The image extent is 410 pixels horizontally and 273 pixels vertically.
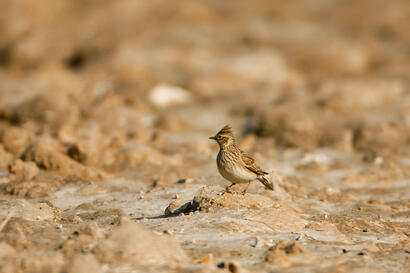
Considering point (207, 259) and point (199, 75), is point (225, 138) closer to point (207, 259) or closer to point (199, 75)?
point (207, 259)

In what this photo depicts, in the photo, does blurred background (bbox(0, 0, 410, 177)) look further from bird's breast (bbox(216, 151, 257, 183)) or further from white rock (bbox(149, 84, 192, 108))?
bird's breast (bbox(216, 151, 257, 183))

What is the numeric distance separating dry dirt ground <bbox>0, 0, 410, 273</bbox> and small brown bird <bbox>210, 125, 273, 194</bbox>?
0.24 metres

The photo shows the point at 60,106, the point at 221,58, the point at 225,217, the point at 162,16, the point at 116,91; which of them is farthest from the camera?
the point at 162,16

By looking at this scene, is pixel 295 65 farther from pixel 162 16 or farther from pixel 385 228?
pixel 385 228

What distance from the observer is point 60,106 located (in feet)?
46.7

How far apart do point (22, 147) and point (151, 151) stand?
7.77 ft

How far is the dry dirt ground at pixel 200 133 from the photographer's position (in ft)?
20.6

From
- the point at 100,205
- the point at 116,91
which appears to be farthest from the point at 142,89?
the point at 100,205

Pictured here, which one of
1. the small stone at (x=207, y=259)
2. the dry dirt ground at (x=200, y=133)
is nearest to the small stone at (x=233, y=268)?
the dry dirt ground at (x=200, y=133)

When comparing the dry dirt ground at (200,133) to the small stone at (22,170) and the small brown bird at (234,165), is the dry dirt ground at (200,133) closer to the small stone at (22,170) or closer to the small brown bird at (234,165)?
the small stone at (22,170)

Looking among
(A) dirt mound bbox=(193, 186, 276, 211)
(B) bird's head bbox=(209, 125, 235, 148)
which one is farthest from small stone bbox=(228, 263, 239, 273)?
(B) bird's head bbox=(209, 125, 235, 148)

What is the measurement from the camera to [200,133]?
559 inches

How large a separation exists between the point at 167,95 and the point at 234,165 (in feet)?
28.2

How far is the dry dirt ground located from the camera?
20.6ft
